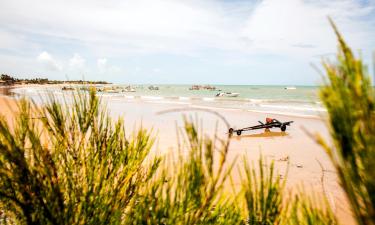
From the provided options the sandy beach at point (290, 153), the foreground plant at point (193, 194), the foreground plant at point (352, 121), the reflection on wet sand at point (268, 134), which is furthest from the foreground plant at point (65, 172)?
the reflection on wet sand at point (268, 134)

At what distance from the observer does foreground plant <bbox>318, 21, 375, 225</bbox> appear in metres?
1.14

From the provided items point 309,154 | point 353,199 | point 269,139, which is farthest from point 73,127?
point 269,139

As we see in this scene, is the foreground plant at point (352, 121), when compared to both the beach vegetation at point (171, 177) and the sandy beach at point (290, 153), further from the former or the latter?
the sandy beach at point (290, 153)

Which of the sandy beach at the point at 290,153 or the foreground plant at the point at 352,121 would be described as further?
the sandy beach at the point at 290,153

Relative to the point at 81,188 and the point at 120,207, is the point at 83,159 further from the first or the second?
the point at 120,207

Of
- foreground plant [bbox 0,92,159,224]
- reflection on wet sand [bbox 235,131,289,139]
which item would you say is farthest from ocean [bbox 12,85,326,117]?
reflection on wet sand [bbox 235,131,289,139]

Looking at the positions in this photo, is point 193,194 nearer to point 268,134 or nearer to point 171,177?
point 171,177

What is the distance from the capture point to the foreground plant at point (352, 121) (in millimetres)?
1145

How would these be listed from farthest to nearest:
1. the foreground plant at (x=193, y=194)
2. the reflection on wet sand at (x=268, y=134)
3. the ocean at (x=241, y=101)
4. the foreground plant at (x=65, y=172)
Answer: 1. the ocean at (x=241, y=101)
2. the reflection on wet sand at (x=268, y=134)
3. the foreground plant at (x=65, y=172)
4. the foreground plant at (x=193, y=194)

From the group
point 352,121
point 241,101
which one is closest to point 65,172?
point 352,121

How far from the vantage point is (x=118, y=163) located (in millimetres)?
2619

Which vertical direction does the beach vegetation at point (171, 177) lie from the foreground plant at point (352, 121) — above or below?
below

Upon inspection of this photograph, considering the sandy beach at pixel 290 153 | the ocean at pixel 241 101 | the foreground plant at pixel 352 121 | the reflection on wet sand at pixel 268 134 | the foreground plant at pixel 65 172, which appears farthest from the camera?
the ocean at pixel 241 101

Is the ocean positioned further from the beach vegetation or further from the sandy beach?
the sandy beach
